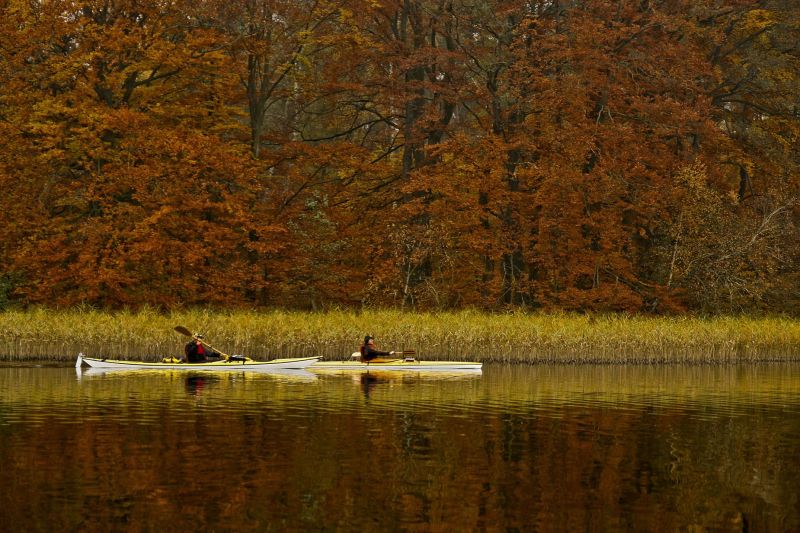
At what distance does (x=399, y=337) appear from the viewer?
35.3 meters

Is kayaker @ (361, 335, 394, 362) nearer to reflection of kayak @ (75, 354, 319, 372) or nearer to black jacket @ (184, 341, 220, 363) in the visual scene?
reflection of kayak @ (75, 354, 319, 372)

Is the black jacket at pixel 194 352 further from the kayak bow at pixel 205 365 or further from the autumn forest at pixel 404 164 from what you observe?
the autumn forest at pixel 404 164

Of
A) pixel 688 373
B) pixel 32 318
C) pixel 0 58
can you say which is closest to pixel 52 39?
pixel 0 58

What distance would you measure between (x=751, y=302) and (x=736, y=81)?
1029 cm

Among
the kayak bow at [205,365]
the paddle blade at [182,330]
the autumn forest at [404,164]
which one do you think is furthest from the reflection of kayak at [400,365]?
the autumn forest at [404,164]

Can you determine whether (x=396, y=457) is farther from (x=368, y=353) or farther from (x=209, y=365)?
(x=209, y=365)

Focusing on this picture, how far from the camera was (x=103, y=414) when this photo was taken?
69.9 ft

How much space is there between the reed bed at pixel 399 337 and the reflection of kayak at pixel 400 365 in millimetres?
2677

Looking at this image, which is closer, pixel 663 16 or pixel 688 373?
pixel 688 373

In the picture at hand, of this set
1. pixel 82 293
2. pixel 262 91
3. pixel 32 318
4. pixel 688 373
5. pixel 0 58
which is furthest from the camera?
pixel 262 91

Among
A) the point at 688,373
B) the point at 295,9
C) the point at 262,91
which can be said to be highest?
A: the point at 295,9

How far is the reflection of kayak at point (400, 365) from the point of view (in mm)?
31375

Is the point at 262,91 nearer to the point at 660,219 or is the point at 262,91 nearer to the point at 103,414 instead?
the point at 660,219

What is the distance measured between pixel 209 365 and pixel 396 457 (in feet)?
49.2
